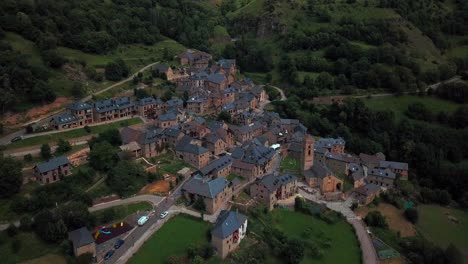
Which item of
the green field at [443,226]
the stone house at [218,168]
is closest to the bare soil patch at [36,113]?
the stone house at [218,168]

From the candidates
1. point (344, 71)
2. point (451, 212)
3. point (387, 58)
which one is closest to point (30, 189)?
point (451, 212)

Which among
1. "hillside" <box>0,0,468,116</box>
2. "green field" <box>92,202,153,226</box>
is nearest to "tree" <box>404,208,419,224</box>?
Result: "green field" <box>92,202,153,226</box>

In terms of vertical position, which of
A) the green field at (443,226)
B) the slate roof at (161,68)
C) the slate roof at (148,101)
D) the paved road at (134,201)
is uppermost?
the slate roof at (161,68)

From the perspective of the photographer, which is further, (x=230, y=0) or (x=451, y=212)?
(x=230, y=0)

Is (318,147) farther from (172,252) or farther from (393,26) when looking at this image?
(393,26)

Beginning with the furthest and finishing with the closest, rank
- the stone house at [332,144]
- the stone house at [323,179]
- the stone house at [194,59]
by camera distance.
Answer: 1. the stone house at [194,59]
2. the stone house at [332,144]
3. the stone house at [323,179]

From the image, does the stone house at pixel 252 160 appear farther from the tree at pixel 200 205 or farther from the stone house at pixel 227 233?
the stone house at pixel 227 233

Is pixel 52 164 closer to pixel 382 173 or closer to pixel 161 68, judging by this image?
pixel 161 68

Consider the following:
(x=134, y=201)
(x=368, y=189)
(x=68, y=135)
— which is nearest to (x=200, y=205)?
(x=134, y=201)
